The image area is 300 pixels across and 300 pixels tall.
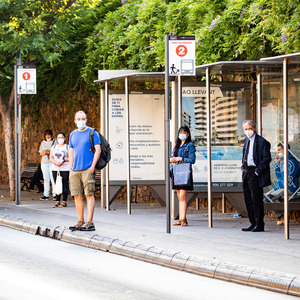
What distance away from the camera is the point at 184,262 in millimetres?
9477

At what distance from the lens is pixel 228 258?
9453 millimetres

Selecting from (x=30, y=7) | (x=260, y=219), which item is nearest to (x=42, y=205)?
(x=30, y=7)

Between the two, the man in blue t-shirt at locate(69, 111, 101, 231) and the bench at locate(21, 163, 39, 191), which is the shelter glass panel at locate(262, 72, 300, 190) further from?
the bench at locate(21, 163, 39, 191)

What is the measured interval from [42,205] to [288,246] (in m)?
8.61

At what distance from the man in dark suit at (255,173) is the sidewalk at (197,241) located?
1.03 ft

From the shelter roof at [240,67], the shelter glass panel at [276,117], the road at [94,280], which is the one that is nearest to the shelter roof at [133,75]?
the shelter roof at [240,67]

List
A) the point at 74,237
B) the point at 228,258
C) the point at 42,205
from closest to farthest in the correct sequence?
the point at 228,258, the point at 74,237, the point at 42,205

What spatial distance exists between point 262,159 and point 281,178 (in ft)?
3.92

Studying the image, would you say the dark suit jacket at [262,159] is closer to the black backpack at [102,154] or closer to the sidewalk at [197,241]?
the sidewalk at [197,241]

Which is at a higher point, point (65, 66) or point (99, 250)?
point (65, 66)

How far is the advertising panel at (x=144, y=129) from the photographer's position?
55.3 ft

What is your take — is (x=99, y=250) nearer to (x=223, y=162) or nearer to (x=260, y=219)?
(x=260, y=219)

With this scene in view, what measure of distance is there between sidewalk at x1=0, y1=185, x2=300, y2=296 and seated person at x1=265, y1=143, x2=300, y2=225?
490 mm

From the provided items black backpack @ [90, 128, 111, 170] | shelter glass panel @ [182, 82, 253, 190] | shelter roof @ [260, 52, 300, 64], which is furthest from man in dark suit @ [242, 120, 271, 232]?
black backpack @ [90, 128, 111, 170]
